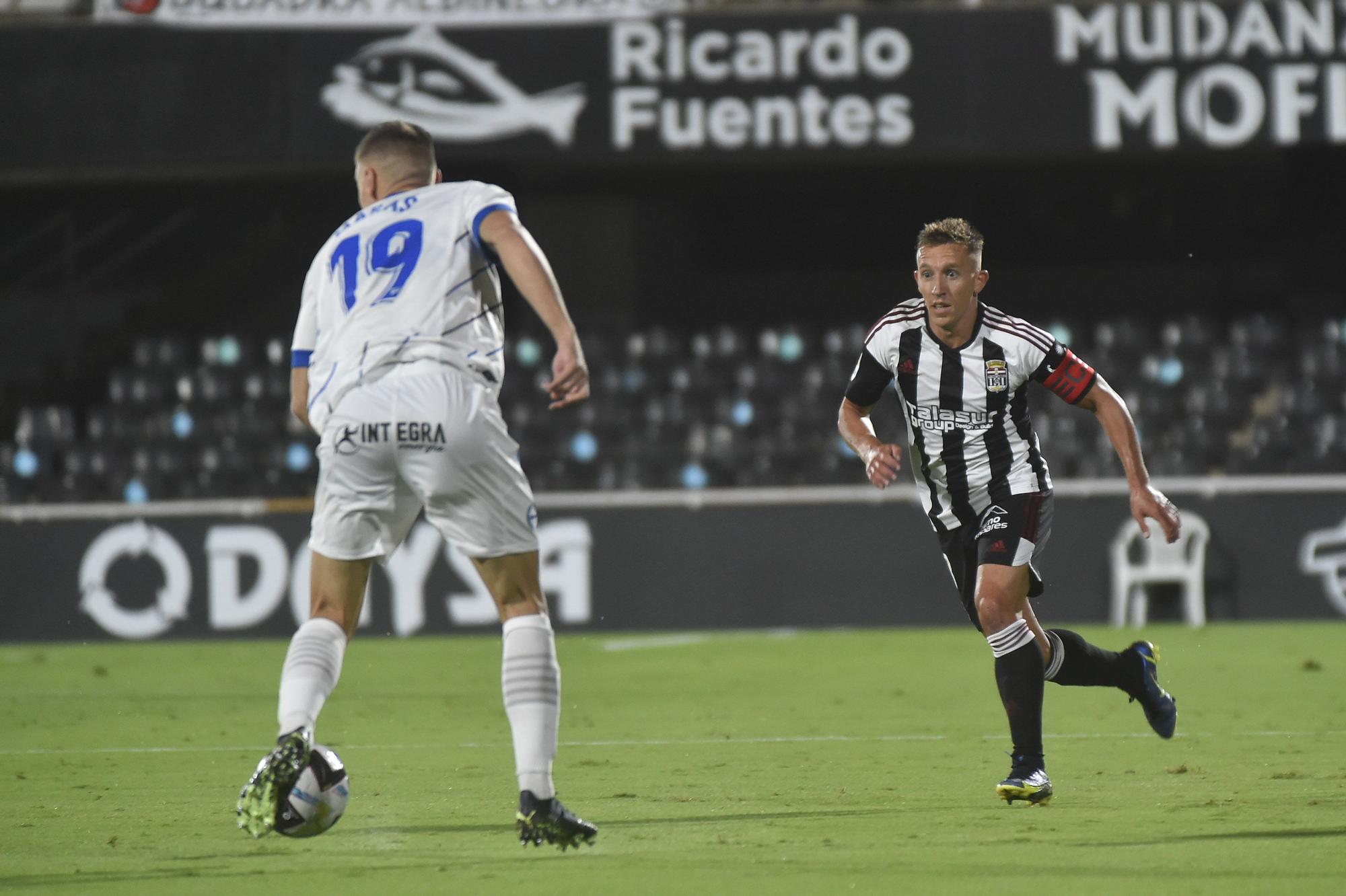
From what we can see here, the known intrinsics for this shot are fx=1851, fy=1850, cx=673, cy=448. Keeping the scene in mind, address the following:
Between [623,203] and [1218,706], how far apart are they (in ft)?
38.7

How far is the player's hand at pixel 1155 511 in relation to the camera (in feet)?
17.4

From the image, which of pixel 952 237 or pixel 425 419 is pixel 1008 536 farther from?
pixel 425 419

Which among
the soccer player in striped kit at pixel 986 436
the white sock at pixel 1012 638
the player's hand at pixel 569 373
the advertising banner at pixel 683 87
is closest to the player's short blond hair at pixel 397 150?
the player's hand at pixel 569 373

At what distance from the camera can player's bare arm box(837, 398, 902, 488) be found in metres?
5.26

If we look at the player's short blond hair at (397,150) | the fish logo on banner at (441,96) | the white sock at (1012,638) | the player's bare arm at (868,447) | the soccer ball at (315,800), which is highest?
the fish logo on banner at (441,96)

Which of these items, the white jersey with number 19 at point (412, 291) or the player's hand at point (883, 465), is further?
the player's hand at point (883, 465)

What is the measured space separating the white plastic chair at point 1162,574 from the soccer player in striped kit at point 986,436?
7.30 meters

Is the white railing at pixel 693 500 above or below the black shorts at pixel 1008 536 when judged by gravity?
above

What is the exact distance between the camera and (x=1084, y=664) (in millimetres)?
5922

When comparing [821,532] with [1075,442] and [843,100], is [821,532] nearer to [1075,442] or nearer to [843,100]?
[1075,442]

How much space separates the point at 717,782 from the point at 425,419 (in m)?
1.97

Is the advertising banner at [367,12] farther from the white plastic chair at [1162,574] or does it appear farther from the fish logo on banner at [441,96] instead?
the white plastic chair at [1162,574]

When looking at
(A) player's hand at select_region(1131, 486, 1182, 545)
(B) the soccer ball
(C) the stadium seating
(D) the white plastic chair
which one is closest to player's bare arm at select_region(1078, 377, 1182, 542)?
(A) player's hand at select_region(1131, 486, 1182, 545)

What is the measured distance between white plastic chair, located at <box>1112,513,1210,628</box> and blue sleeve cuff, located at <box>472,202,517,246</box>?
9.23 metres
